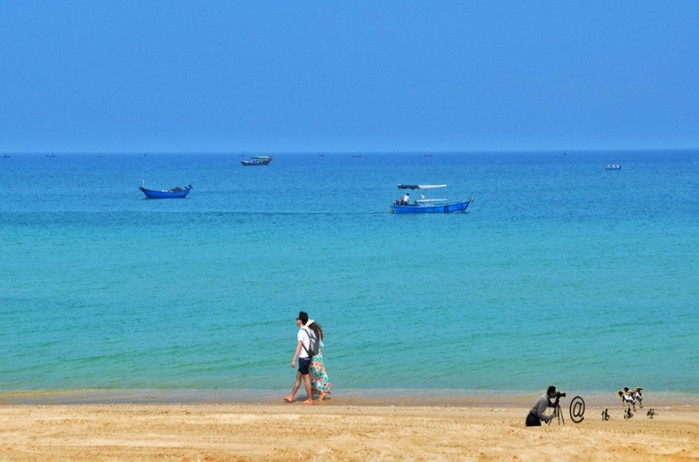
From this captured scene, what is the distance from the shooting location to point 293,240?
167 ft

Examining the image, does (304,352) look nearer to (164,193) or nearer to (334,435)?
(334,435)

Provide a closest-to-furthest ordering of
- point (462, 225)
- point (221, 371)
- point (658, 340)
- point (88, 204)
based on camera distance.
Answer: point (221, 371)
point (658, 340)
point (462, 225)
point (88, 204)

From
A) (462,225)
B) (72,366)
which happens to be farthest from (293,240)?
(72,366)

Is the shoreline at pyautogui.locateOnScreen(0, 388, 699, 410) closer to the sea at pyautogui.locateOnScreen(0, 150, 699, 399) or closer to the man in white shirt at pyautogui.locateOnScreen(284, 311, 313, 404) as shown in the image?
the sea at pyautogui.locateOnScreen(0, 150, 699, 399)

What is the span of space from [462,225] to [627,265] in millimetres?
22407

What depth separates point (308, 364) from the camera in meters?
17.3

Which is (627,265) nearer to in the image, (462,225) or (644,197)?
(462,225)

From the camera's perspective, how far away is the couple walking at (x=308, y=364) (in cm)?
1702

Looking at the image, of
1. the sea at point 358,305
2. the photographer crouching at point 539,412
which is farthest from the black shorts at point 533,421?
the sea at point 358,305

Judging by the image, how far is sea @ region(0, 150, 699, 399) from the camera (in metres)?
21.0

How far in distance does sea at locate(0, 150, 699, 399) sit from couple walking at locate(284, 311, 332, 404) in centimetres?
135

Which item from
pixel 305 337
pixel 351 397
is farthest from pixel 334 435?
pixel 351 397

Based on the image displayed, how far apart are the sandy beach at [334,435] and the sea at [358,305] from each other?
3360mm

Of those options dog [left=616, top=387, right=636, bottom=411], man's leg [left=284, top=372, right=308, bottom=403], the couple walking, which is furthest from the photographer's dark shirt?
man's leg [left=284, top=372, right=308, bottom=403]
